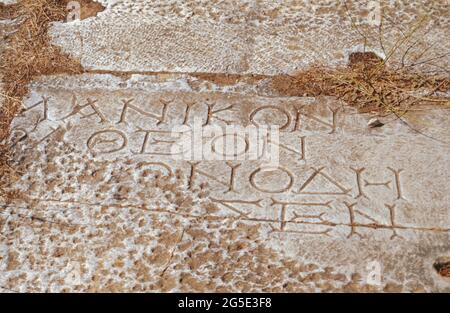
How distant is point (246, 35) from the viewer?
333cm

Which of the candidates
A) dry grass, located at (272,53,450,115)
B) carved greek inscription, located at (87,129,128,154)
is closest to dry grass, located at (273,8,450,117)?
dry grass, located at (272,53,450,115)

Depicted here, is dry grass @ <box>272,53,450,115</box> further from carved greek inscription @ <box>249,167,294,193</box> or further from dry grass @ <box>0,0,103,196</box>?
dry grass @ <box>0,0,103,196</box>

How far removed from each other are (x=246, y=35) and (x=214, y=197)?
109 centimetres

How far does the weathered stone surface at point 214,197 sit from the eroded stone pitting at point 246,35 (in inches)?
7.3

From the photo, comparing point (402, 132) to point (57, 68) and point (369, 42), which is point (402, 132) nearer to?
point (369, 42)

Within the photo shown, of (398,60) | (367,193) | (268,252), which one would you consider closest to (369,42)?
(398,60)

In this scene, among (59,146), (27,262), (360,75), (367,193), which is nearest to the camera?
(27,262)

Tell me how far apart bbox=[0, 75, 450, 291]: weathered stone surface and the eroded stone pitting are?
0.19m

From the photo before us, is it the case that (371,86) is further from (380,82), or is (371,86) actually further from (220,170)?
(220,170)

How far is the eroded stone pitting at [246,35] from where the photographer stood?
3.19m

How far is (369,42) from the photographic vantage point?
328 cm

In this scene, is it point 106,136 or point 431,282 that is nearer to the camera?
point 431,282
